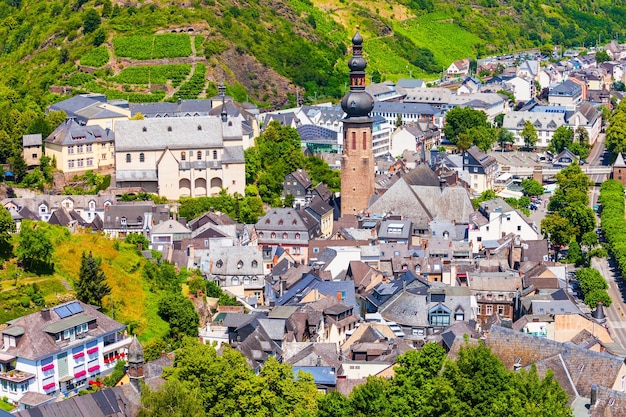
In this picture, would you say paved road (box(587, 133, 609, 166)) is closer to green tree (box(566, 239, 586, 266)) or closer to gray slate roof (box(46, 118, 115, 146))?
green tree (box(566, 239, 586, 266))

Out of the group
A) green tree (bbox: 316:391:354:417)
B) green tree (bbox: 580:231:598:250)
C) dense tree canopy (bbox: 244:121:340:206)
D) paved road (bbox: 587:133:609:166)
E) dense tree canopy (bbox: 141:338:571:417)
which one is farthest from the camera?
paved road (bbox: 587:133:609:166)

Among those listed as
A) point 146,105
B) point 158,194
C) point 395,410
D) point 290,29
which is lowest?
point 395,410

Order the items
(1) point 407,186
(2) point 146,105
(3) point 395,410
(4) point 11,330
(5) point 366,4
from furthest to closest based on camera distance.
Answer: (5) point 366,4 → (2) point 146,105 → (1) point 407,186 → (4) point 11,330 → (3) point 395,410

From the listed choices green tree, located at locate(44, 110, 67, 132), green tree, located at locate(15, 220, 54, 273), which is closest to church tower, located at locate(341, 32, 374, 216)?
green tree, located at locate(44, 110, 67, 132)

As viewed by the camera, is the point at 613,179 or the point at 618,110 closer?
the point at 613,179

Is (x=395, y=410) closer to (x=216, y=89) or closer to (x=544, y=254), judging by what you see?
(x=544, y=254)

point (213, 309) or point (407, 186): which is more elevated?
point (407, 186)

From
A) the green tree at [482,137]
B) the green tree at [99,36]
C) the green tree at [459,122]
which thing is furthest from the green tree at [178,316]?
the green tree at [459,122]

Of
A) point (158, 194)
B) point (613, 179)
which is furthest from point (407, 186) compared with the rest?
point (613, 179)
